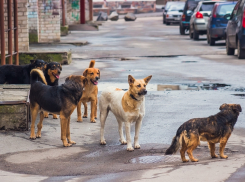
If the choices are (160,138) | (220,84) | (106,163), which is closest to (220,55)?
(220,84)

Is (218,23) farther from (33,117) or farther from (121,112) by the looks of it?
(121,112)

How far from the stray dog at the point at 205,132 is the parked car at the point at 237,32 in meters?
10.6

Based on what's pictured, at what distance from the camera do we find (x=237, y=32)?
56.4 ft

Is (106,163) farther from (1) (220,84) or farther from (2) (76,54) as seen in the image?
(2) (76,54)

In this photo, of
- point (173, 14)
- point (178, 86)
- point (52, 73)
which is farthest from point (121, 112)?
point (173, 14)

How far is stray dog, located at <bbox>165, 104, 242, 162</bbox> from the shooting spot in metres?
6.18

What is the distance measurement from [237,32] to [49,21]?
11.3 metres

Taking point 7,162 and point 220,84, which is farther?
point 220,84

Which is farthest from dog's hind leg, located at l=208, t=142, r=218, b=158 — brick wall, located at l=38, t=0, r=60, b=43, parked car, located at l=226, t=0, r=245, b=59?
brick wall, located at l=38, t=0, r=60, b=43

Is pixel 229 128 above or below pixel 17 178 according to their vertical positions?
above

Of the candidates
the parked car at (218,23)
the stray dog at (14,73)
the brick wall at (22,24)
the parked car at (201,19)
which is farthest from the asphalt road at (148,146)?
the parked car at (201,19)

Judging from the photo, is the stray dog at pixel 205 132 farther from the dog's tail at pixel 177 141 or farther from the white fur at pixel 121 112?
the white fur at pixel 121 112

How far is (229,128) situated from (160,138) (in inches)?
58.0

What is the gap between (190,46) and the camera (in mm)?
23266
